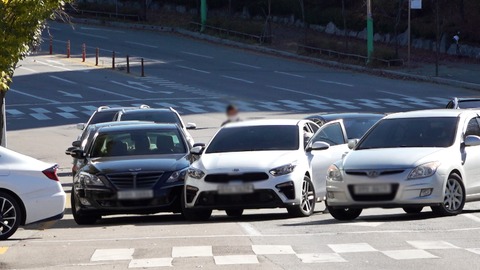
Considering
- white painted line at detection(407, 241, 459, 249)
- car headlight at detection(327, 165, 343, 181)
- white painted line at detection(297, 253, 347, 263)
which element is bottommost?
white painted line at detection(407, 241, 459, 249)

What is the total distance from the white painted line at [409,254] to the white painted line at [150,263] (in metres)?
2.42

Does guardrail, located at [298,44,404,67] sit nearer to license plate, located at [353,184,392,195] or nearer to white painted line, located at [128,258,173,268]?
license plate, located at [353,184,392,195]

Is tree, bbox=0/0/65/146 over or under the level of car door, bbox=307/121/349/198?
over

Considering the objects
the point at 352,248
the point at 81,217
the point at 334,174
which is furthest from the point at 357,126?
the point at 352,248

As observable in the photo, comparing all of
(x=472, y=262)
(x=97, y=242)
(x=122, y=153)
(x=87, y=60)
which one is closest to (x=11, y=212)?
(x=97, y=242)

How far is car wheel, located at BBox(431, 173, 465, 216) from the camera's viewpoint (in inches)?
621

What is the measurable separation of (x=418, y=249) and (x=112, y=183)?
5572 mm

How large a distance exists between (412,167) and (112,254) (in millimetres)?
4565

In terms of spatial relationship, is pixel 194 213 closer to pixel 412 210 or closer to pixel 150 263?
pixel 412 210

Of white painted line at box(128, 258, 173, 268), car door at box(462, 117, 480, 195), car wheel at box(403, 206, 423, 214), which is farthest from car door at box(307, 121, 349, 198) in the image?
white painted line at box(128, 258, 173, 268)

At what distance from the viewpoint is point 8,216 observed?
15.2 meters

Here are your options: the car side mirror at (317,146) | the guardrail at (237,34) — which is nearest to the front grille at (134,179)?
the car side mirror at (317,146)

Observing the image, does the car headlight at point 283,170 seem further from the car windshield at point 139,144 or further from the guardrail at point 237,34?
the guardrail at point 237,34

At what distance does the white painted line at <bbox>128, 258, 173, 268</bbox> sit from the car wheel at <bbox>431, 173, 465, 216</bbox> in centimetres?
487
